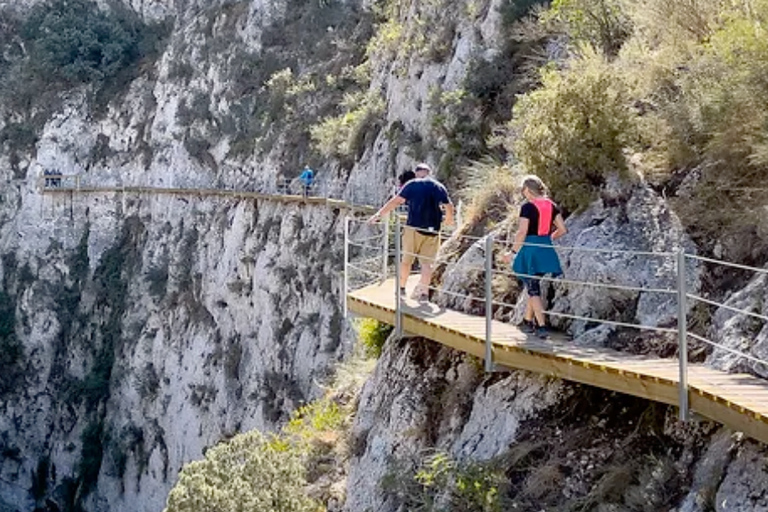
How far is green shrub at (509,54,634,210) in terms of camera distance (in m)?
7.50

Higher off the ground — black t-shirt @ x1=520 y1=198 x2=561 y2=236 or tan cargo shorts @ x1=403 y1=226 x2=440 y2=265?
black t-shirt @ x1=520 y1=198 x2=561 y2=236

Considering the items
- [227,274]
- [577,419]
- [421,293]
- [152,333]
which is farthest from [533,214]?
[152,333]

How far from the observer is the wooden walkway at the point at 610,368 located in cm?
480

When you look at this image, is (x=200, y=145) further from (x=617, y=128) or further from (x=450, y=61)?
(x=617, y=128)

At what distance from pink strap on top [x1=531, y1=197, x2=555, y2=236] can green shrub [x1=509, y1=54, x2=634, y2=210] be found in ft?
2.64

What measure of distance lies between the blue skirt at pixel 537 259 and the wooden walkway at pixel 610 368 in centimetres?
48

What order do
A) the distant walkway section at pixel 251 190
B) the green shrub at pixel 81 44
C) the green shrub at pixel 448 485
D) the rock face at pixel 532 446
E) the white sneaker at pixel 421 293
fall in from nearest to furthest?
1. the rock face at pixel 532 446
2. the green shrub at pixel 448 485
3. the white sneaker at pixel 421 293
4. the distant walkway section at pixel 251 190
5. the green shrub at pixel 81 44

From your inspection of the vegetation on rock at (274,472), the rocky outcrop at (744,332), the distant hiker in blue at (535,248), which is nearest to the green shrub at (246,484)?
the vegetation on rock at (274,472)

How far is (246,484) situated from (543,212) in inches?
141

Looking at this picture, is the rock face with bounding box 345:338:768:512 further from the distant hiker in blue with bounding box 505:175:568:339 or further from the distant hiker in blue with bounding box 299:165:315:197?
the distant hiker in blue with bounding box 299:165:315:197

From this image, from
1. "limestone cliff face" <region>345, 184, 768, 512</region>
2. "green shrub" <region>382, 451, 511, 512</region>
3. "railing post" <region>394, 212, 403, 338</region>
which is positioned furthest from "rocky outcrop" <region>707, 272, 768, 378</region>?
"railing post" <region>394, 212, 403, 338</region>

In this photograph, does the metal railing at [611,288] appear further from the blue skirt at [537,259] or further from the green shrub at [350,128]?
the green shrub at [350,128]

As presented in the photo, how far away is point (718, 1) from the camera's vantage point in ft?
28.0

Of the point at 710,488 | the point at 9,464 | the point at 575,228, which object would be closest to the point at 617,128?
the point at 575,228
